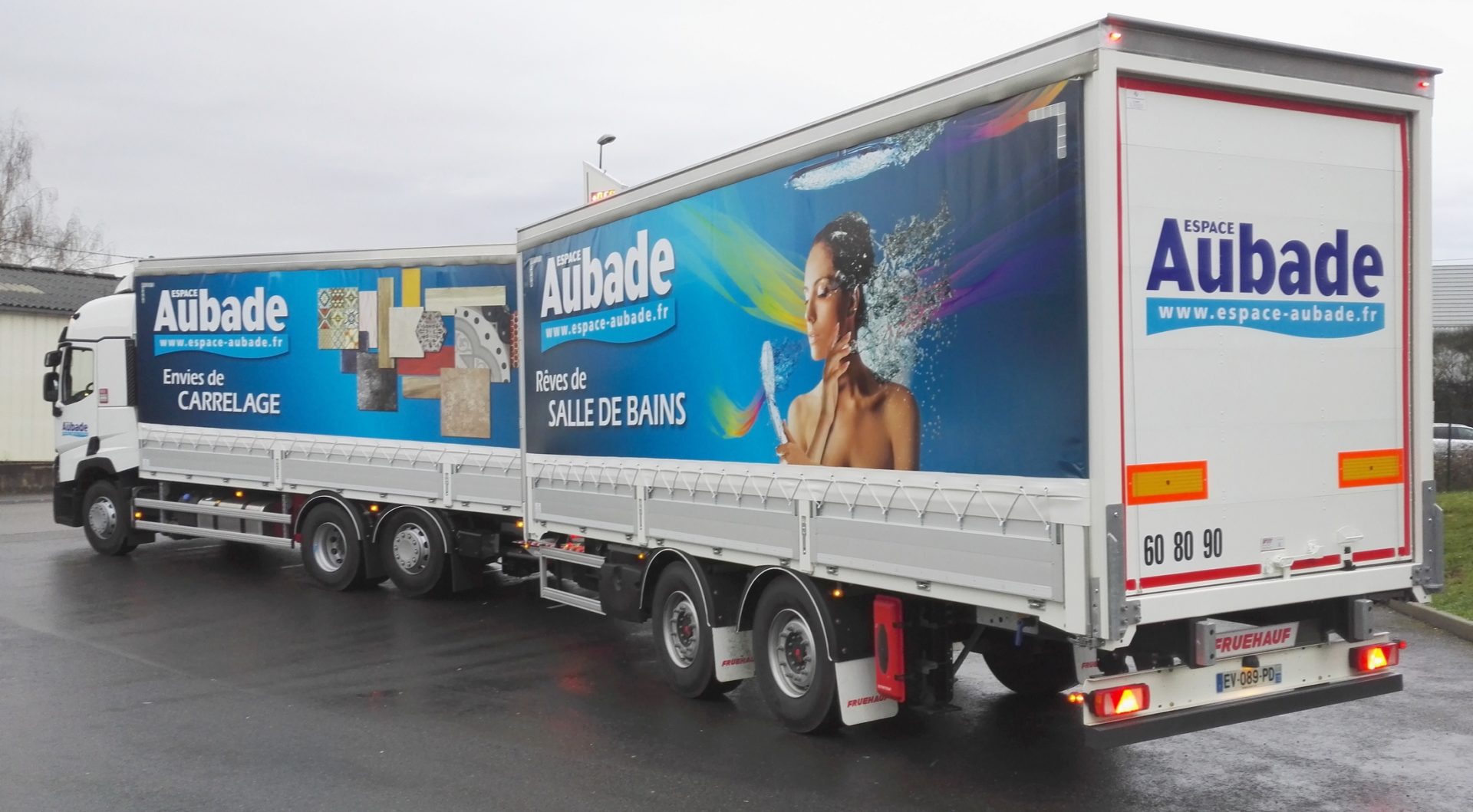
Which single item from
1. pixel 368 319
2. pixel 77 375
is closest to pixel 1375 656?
pixel 368 319

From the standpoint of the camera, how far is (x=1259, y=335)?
597cm

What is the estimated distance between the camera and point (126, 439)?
15.7m

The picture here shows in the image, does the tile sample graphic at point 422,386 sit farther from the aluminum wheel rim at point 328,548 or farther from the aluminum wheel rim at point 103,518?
the aluminum wheel rim at point 103,518

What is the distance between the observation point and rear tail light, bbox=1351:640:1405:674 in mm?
6371

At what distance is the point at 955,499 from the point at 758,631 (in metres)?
2.06

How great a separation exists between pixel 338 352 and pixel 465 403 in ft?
6.59

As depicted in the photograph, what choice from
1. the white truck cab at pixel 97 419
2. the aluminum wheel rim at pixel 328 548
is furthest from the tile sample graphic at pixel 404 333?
the white truck cab at pixel 97 419

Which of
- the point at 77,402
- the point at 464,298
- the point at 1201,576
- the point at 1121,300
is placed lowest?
the point at 1201,576

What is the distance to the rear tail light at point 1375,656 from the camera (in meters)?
6.37

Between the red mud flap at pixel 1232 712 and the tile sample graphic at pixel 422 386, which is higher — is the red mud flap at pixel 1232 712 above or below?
below

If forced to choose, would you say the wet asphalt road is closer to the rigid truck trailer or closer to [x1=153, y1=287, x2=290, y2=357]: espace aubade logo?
the rigid truck trailer

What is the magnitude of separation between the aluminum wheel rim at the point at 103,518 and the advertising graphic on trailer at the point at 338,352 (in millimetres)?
1626

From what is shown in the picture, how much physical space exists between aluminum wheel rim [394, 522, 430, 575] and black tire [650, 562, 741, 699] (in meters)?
4.60

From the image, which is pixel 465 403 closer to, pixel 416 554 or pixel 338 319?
pixel 416 554
